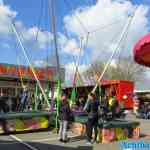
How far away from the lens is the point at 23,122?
1678 centimetres

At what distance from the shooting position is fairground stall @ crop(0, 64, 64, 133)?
1659 centimetres

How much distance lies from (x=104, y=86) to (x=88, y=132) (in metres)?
14.9

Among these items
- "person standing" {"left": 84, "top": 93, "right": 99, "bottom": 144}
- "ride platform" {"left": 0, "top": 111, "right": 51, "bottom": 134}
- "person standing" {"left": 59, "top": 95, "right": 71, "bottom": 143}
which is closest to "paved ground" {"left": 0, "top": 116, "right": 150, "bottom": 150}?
"person standing" {"left": 59, "top": 95, "right": 71, "bottom": 143}

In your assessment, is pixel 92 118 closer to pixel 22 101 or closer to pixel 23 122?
pixel 23 122

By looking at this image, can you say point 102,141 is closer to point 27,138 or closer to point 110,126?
point 110,126

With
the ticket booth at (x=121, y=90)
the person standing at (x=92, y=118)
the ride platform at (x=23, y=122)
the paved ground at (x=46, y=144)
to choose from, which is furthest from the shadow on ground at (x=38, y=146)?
the ticket booth at (x=121, y=90)

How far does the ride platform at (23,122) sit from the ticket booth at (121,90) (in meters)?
10.7

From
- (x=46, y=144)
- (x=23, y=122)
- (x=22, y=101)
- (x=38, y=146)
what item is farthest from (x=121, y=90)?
(x=38, y=146)

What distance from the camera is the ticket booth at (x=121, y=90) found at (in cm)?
2768

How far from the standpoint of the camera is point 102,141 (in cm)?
1394

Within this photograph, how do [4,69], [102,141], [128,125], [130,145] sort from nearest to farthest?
[130,145], [102,141], [128,125], [4,69]

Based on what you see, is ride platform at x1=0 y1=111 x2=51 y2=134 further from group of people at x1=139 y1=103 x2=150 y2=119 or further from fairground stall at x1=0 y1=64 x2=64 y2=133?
group of people at x1=139 y1=103 x2=150 y2=119

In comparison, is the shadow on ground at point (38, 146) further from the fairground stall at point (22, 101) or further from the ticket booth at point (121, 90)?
the ticket booth at point (121, 90)

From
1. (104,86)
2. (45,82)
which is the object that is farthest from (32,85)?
(104,86)
